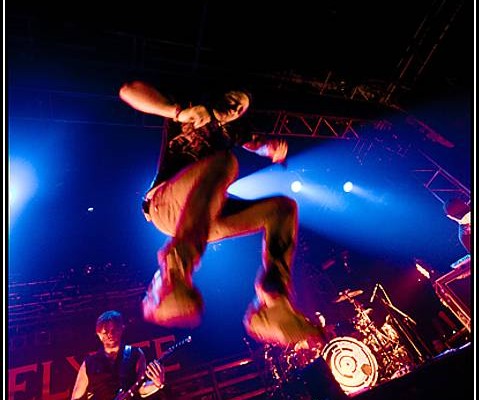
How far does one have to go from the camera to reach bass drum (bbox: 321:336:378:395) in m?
6.48

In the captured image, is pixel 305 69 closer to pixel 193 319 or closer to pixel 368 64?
pixel 368 64

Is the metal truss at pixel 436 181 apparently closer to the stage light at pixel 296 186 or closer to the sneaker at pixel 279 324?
the stage light at pixel 296 186

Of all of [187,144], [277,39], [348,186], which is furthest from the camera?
[348,186]

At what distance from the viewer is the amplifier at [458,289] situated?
5.66 metres

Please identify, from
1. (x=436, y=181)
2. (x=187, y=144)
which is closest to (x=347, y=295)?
(x=436, y=181)

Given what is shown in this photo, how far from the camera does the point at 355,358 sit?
21.9 ft

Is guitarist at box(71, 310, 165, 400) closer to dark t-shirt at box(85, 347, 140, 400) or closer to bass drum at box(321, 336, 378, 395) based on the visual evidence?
dark t-shirt at box(85, 347, 140, 400)

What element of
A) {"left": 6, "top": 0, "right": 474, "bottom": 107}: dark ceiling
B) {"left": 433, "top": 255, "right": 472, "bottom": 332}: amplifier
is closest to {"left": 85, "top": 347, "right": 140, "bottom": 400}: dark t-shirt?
{"left": 6, "top": 0, "right": 474, "bottom": 107}: dark ceiling

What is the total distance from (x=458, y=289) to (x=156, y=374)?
19.4 ft

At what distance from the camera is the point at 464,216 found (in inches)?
217

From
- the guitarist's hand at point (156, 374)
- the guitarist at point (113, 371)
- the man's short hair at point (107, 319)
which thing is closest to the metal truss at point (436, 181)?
the guitarist's hand at point (156, 374)

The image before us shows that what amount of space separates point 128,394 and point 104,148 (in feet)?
18.9

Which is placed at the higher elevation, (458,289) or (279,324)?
(458,289)

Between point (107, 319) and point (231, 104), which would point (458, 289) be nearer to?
point (231, 104)
